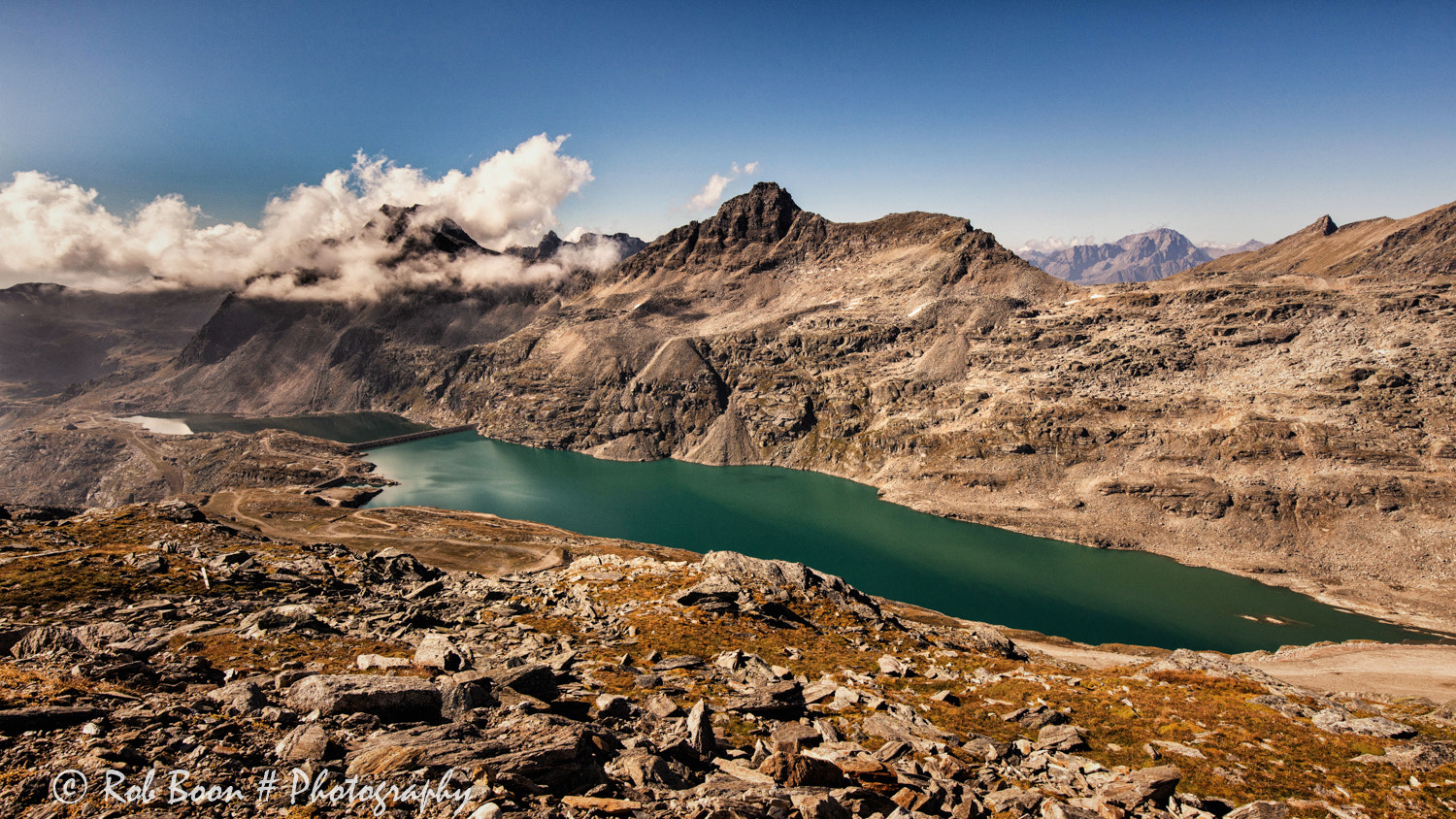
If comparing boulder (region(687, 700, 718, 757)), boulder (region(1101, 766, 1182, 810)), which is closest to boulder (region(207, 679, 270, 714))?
boulder (region(687, 700, 718, 757))

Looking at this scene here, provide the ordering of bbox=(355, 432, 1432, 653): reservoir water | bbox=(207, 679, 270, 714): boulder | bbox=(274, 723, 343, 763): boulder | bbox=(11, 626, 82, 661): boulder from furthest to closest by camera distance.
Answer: bbox=(355, 432, 1432, 653): reservoir water < bbox=(11, 626, 82, 661): boulder < bbox=(207, 679, 270, 714): boulder < bbox=(274, 723, 343, 763): boulder

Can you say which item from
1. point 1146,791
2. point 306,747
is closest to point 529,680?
point 306,747

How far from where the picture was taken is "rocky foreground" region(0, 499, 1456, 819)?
1120cm

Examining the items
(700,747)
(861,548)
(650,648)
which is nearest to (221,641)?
(650,648)

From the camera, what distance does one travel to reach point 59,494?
604 feet

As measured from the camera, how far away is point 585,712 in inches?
754

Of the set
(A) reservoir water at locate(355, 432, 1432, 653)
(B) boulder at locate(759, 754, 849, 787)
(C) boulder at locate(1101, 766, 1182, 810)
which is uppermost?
(B) boulder at locate(759, 754, 849, 787)

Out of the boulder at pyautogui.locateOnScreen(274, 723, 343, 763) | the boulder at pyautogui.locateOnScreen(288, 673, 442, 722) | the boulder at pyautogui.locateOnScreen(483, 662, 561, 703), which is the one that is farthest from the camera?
the boulder at pyautogui.locateOnScreen(483, 662, 561, 703)

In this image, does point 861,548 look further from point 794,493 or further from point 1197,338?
point 1197,338

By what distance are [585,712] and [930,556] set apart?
11720cm

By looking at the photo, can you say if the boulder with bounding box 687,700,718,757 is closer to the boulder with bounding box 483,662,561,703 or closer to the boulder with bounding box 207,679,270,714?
the boulder with bounding box 483,662,561,703

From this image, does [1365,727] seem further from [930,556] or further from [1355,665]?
[930,556]

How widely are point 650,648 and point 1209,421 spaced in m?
177

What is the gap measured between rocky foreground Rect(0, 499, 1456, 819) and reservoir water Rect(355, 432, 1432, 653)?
67995 millimetres
